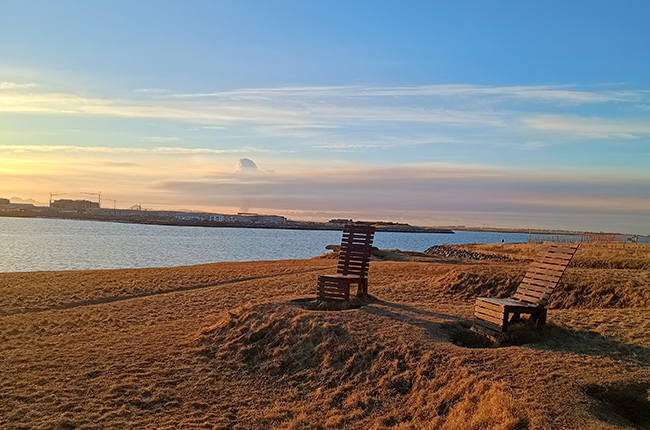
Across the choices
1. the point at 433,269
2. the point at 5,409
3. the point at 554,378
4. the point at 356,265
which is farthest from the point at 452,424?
the point at 433,269

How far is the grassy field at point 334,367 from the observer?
7.09 meters

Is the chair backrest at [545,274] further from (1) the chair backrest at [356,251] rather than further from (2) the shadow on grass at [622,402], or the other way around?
(1) the chair backrest at [356,251]

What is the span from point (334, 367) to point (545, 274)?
5193mm

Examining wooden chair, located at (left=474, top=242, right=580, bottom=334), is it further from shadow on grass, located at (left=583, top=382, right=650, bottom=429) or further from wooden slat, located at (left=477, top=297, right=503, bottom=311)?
shadow on grass, located at (left=583, top=382, right=650, bottom=429)

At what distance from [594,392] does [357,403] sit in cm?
361

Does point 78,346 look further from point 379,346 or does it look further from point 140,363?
point 379,346

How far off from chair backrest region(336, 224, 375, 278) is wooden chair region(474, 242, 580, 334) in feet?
16.5

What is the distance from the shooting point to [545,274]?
10.8 meters

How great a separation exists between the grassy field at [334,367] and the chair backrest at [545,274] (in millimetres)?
734

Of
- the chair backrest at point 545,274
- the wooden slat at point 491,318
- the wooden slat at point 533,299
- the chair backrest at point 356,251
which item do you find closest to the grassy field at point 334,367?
the wooden slat at point 491,318

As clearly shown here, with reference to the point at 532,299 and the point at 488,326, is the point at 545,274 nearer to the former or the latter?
the point at 532,299

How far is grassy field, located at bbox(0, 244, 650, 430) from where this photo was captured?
7.09 m

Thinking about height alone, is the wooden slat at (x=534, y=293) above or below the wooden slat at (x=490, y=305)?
above

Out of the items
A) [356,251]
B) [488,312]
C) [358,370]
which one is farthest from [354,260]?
[358,370]
